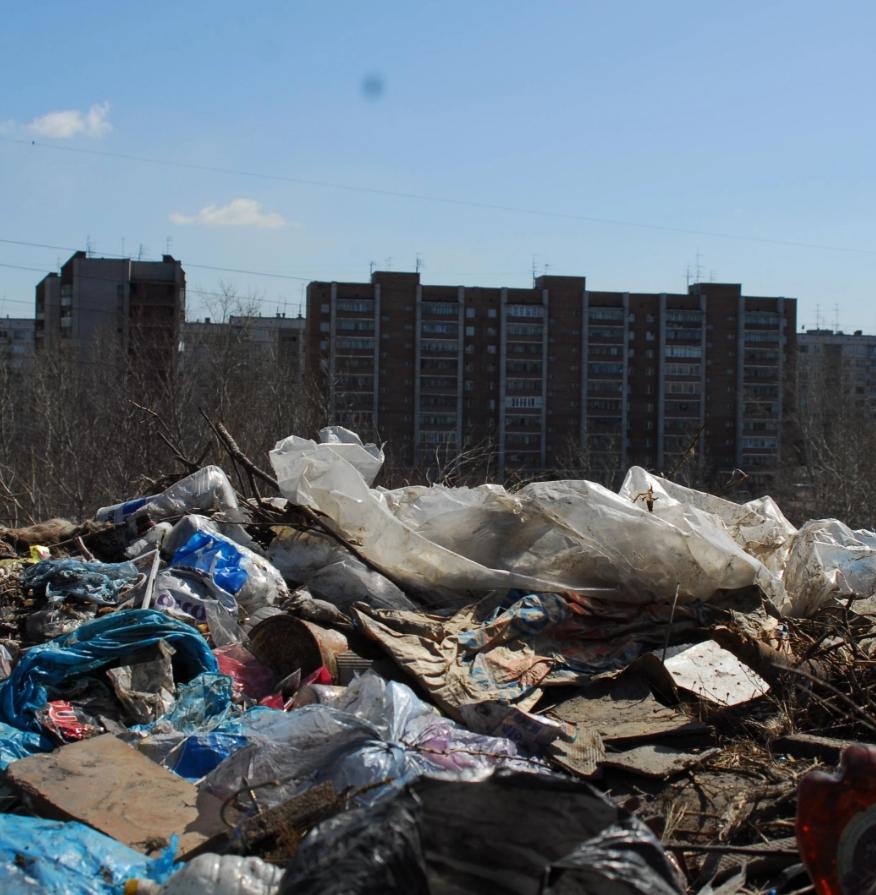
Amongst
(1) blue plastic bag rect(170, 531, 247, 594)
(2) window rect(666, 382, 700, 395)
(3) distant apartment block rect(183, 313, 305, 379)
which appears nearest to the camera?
(1) blue plastic bag rect(170, 531, 247, 594)

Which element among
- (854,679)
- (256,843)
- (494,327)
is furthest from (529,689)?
(494,327)

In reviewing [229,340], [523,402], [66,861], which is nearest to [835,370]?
[523,402]

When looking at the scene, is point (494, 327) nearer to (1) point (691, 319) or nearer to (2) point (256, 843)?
(1) point (691, 319)

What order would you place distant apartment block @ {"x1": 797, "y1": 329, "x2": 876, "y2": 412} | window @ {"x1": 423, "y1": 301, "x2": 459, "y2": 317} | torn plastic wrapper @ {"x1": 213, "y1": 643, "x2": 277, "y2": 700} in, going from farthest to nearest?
window @ {"x1": 423, "y1": 301, "x2": 459, "y2": 317}
distant apartment block @ {"x1": 797, "y1": 329, "x2": 876, "y2": 412}
torn plastic wrapper @ {"x1": 213, "y1": 643, "x2": 277, "y2": 700}

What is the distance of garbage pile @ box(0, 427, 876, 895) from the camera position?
1928mm

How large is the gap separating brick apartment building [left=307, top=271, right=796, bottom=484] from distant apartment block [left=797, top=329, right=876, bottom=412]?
1555mm

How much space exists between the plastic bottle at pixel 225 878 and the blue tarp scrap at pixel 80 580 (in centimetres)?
304

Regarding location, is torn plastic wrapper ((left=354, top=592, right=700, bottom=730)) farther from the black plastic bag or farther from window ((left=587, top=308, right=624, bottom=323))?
window ((left=587, top=308, right=624, bottom=323))

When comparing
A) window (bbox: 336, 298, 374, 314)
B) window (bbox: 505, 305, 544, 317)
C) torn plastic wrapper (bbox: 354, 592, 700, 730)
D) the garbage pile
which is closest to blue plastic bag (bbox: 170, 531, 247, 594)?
the garbage pile

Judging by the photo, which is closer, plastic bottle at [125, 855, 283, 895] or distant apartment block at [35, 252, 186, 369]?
plastic bottle at [125, 855, 283, 895]

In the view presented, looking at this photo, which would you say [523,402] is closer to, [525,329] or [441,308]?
[525,329]

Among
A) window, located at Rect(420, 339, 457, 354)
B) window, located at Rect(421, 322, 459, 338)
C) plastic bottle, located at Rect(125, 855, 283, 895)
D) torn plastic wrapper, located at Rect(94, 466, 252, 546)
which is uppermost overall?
window, located at Rect(421, 322, 459, 338)

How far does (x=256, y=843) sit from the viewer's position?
8.32 ft

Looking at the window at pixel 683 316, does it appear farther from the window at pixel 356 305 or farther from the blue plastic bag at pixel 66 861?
the blue plastic bag at pixel 66 861
